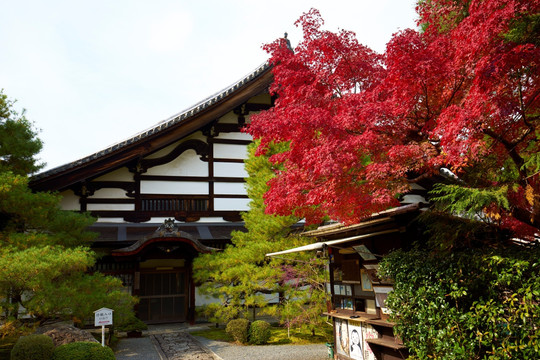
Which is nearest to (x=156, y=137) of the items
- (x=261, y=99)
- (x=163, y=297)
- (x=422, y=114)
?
(x=261, y=99)

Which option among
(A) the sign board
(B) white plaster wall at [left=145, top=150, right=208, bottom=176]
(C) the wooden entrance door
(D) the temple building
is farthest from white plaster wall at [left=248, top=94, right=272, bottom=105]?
(A) the sign board

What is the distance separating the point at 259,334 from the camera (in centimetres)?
1130

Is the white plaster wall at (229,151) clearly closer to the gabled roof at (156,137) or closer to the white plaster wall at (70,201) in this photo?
the gabled roof at (156,137)

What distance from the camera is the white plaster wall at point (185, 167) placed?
15727 millimetres

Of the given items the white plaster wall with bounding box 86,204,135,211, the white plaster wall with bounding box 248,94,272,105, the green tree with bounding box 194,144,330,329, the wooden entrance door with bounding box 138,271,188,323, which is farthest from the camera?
the white plaster wall with bounding box 248,94,272,105

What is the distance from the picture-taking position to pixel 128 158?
47.8 feet

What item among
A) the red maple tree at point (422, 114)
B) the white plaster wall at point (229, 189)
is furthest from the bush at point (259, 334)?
the white plaster wall at point (229, 189)

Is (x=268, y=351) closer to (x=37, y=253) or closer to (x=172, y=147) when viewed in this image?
(x=37, y=253)

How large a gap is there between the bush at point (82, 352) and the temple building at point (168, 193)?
17.1 ft

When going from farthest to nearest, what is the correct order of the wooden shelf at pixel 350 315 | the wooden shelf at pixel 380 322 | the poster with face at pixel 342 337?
the poster with face at pixel 342 337, the wooden shelf at pixel 350 315, the wooden shelf at pixel 380 322

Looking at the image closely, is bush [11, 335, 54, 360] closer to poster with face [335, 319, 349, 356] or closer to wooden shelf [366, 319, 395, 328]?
poster with face [335, 319, 349, 356]

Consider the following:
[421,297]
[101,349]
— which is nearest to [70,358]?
[101,349]

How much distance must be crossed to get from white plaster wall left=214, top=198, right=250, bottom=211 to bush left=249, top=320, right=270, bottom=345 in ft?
18.3

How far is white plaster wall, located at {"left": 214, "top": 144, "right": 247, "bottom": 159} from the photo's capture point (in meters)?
16.5
